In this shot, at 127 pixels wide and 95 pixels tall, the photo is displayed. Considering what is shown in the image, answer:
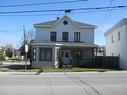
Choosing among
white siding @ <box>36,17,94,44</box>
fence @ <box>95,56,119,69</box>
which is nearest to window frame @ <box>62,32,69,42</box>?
white siding @ <box>36,17,94,44</box>

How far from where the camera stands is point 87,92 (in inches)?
585

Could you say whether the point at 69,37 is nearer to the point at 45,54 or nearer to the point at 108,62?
the point at 45,54

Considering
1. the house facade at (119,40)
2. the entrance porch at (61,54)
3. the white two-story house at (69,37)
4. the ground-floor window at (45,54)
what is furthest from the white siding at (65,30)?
the ground-floor window at (45,54)

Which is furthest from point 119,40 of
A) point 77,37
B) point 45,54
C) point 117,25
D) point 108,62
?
point 45,54

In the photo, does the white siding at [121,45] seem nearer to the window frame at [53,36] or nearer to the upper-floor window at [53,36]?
the window frame at [53,36]

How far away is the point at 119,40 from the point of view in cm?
4359

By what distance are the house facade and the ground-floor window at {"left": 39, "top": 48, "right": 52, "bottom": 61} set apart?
9.49 metres

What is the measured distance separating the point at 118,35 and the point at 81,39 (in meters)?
6.43

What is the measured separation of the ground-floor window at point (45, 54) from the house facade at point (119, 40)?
31.1 ft

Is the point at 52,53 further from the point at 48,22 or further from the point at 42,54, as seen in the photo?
the point at 48,22

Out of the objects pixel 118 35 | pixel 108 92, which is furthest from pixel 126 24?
pixel 108 92

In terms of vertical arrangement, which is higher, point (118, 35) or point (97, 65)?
point (118, 35)

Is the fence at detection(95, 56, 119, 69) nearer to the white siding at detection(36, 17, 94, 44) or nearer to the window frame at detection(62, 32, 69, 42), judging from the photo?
the white siding at detection(36, 17, 94, 44)

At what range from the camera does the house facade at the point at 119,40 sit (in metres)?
40.0
